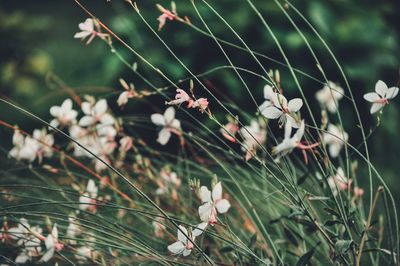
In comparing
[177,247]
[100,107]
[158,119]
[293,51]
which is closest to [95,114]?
[100,107]

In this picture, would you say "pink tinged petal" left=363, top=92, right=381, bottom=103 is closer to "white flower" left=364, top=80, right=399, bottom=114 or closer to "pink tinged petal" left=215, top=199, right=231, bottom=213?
"white flower" left=364, top=80, right=399, bottom=114

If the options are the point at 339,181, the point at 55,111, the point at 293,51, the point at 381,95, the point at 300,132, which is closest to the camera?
the point at 300,132

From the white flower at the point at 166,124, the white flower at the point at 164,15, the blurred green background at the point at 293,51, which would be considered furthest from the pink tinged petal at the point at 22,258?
the blurred green background at the point at 293,51

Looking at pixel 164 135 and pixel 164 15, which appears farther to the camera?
pixel 164 135

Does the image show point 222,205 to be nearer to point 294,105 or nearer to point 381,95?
point 294,105

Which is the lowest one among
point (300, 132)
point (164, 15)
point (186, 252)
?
point (186, 252)

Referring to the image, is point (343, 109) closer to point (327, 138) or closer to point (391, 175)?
point (391, 175)
